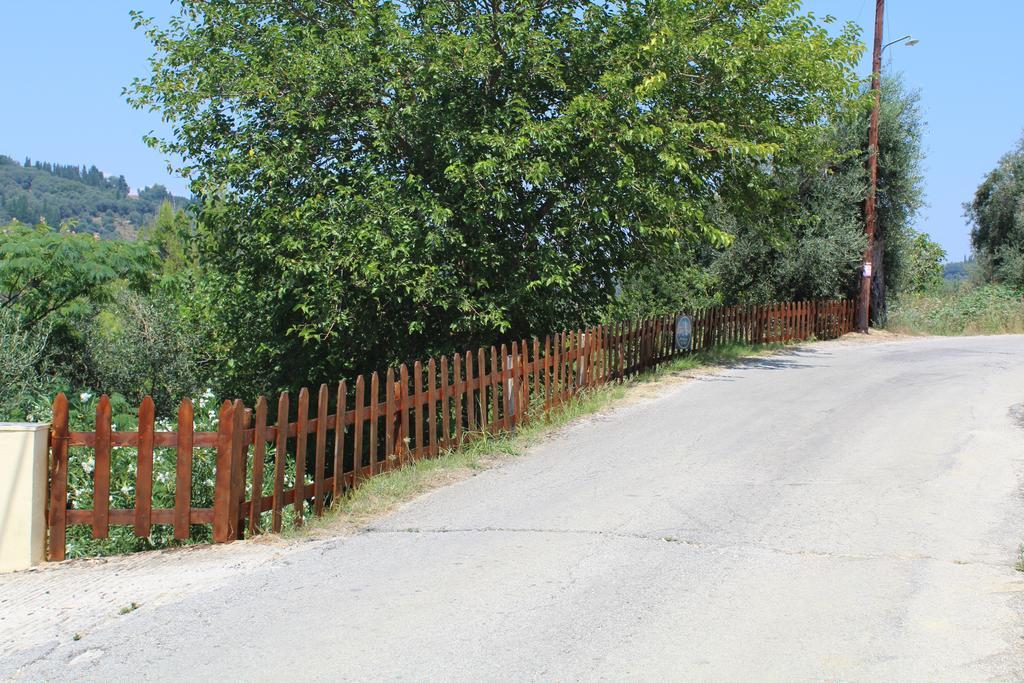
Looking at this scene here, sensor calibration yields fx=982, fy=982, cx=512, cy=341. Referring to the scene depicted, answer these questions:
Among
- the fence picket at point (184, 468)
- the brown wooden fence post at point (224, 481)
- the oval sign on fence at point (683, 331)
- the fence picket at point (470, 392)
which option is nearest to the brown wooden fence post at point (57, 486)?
the fence picket at point (184, 468)

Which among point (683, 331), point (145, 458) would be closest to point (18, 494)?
point (145, 458)

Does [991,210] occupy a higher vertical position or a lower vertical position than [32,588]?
higher

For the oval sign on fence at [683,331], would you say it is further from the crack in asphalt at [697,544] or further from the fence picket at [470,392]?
the crack in asphalt at [697,544]

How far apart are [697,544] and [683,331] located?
490 inches

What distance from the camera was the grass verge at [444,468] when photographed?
7965 mm

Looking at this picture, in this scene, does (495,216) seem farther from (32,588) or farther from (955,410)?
(32,588)

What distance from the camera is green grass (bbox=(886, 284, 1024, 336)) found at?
31047mm

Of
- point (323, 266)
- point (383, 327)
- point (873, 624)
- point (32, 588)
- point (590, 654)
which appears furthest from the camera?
point (383, 327)

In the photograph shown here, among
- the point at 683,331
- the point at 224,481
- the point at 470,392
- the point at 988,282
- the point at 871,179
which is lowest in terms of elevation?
the point at 224,481

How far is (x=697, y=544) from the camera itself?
6.82m

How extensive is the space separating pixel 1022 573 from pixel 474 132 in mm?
10405

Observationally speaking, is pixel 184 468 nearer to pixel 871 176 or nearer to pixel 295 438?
pixel 295 438

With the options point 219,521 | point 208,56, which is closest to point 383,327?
point 208,56

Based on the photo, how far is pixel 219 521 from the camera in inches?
295
